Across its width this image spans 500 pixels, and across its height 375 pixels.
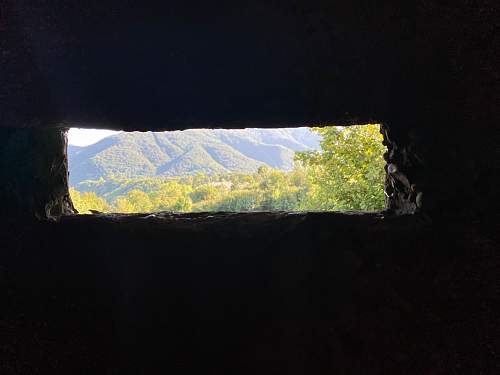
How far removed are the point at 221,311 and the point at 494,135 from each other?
30.3 inches

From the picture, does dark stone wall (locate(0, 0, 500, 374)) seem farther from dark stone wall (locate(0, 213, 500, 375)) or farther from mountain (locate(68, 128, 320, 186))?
mountain (locate(68, 128, 320, 186))

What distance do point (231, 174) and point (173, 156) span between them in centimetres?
1820

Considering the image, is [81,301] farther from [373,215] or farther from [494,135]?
[494,135]

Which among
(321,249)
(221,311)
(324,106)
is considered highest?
(324,106)

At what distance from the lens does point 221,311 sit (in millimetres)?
866

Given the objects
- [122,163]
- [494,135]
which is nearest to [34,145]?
[494,135]

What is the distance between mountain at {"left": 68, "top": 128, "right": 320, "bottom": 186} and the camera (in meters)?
38.4

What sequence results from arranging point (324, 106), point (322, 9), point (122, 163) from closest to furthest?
point (322, 9) → point (324, 106) → point (122, 163)

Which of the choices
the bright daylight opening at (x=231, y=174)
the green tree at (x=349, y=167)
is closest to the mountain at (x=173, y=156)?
the bright daylight opening at (x=231, y=174)

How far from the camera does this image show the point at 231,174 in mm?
26703

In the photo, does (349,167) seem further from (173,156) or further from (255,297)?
(173,156)

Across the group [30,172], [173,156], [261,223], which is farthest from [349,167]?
[173,156]

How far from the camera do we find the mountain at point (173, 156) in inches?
1511

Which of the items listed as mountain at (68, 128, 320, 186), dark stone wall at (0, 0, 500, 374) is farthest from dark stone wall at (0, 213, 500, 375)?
mountain at (68, 128, 320, 186)
